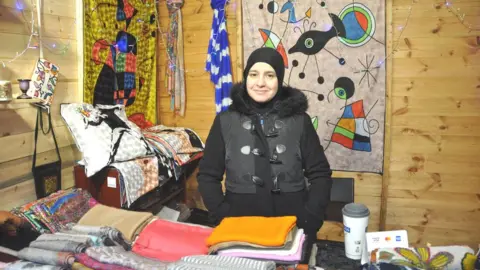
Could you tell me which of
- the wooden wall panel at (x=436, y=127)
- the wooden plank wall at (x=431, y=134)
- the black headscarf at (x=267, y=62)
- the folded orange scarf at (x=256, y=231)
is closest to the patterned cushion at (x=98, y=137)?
the black headscarf at (x=267, y=62)

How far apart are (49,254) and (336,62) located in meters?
2.51

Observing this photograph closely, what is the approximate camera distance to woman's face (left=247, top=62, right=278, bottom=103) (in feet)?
4.98

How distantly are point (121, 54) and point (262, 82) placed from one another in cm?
181

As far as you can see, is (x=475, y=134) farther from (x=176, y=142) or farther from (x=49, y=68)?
(x=49, y=68)

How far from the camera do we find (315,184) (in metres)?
1.56

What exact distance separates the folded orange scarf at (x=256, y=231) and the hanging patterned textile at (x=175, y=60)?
2485mm

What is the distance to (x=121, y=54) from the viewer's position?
118 inches

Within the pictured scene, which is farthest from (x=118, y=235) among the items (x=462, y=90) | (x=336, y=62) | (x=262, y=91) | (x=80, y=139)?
(x=462, y=90)

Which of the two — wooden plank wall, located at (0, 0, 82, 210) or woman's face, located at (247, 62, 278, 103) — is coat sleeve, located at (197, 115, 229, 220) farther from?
wooden plank wall, located at (0, 0, 82, 210)

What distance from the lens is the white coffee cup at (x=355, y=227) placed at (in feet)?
9.23

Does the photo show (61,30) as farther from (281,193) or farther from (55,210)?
(281,193)

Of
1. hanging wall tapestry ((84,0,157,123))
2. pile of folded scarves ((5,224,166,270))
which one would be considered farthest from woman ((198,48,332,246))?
hanging wall tapestry ((84,0,157,123))

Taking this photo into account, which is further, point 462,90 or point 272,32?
point 272,32

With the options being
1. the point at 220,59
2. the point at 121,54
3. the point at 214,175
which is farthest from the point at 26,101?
the point at 220,59
